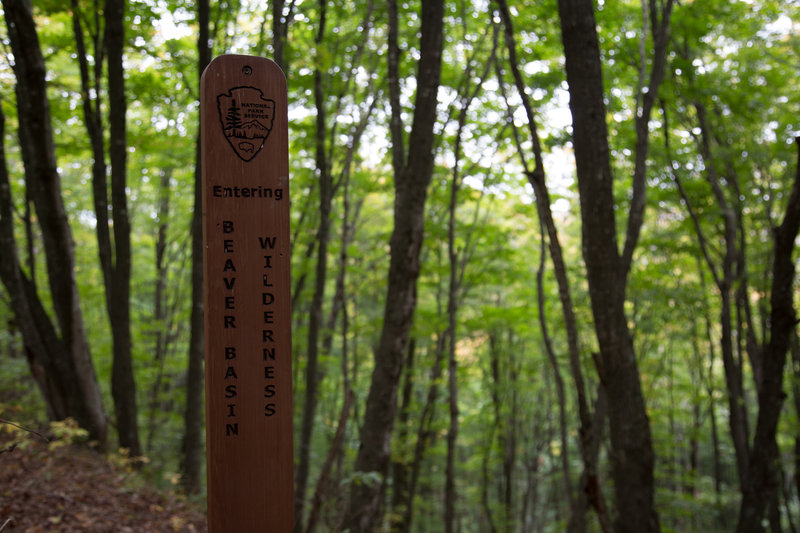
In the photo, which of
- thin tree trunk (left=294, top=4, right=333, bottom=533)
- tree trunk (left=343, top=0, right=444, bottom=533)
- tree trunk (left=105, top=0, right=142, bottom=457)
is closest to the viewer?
tree trunk (left=343, top=0, right=444, bottom=533)

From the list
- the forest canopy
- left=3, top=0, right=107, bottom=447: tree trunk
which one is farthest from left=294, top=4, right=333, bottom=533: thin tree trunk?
left=3, top=0, right=107, bottom=447: tree trunk

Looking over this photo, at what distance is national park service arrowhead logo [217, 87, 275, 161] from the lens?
96.8 inches

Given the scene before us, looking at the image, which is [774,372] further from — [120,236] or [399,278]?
[120,236]

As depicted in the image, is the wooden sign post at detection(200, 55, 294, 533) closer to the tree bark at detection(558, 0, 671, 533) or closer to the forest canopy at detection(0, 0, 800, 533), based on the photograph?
the forest canopy at detection(0, 0, 800, 533)

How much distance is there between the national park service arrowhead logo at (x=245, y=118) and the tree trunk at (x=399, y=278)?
3.45m

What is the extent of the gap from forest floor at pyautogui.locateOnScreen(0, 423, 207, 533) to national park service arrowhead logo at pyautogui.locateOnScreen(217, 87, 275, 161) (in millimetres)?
2900

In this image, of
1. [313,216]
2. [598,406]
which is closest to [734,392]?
[598,406]

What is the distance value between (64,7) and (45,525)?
6144 millimetres

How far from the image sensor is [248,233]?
2.43m

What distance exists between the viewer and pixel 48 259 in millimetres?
6945

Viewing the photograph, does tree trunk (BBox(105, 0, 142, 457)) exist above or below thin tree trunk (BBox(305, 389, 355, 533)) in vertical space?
above

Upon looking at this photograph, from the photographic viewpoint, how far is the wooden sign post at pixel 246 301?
7.75 feet

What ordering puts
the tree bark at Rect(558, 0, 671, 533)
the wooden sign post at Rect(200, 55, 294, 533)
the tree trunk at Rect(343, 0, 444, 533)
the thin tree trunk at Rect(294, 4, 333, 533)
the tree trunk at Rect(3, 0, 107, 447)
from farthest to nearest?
the thin tree trunk at Rect(294, 4, 333, 533)
the tree trunk at Rect(3, 0, 107, 447)
the tree trunk at Rect(343, 0, 444, 533)
the tree bark at Rect(558, 0, 671, 533)
the wooden sign post at Rect(200, 55, 294, 533)

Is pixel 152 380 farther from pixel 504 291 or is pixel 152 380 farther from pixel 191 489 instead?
pixel 504 291
